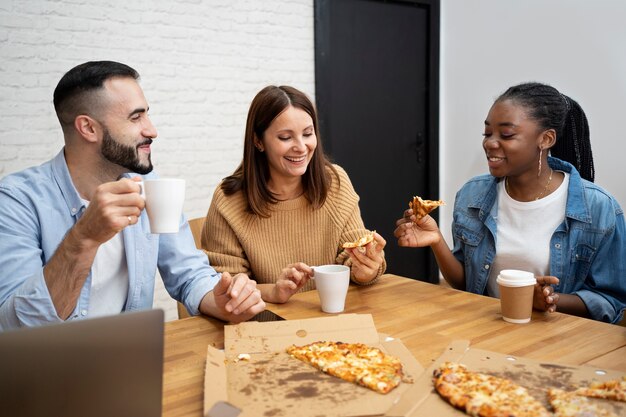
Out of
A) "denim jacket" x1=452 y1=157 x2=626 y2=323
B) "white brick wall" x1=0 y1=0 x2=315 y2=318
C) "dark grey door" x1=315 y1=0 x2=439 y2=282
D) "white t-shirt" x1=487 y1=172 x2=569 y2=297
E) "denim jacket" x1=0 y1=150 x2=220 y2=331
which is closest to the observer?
"denim jacket" x1=0 y1=150 x2=220 y2=331

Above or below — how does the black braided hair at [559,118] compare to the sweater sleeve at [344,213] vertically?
above

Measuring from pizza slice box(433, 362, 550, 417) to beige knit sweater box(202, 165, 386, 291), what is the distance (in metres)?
0.93

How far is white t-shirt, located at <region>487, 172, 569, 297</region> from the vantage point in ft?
5.99

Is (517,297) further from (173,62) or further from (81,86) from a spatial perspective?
(173,62)

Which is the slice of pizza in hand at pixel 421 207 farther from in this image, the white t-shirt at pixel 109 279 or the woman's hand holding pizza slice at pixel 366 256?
the white t-shirt at pixel 109 279

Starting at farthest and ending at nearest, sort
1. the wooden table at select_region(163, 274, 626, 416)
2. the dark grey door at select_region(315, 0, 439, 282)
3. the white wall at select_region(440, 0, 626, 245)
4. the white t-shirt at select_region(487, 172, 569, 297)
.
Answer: the dark grey door at select_region(315, 0, 439, 282) → the white wall at select_region(440, 0, 626, 245) → the white t-shirt at select_region(487, 172, 569, 297) → the wooden table at select_region(163, 274, 626, 416)

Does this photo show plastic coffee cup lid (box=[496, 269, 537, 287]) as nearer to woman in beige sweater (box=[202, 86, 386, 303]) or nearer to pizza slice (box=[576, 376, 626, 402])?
pizza slice (box=[576, 376, 626, 402])

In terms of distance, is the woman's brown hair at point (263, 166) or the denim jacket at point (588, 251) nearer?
the denim jacket at point (588, 251)

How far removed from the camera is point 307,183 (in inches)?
82.0

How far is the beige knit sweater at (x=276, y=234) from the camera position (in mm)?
1933

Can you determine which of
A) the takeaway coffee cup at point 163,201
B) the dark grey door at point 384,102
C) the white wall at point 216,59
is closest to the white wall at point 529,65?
the white wall at point 216,59

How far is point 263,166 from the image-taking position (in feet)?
6.92

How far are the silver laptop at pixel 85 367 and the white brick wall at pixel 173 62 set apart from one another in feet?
8.71

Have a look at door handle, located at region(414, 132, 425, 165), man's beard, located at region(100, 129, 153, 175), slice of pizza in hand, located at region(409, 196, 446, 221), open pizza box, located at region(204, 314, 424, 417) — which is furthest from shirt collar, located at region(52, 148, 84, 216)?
door handle, located at region(414, 132, 425, 165)
